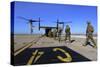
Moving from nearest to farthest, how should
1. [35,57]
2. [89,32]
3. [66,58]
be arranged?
[35,57] < [66,58] < [89,32]

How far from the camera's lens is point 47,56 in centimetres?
266

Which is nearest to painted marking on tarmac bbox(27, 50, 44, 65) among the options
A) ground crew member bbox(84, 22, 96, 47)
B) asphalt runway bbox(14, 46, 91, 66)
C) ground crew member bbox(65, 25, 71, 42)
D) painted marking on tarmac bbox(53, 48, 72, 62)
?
asphalt runway bbox(14, 46, 91, 66)

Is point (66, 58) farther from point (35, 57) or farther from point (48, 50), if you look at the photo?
point (35, 57)

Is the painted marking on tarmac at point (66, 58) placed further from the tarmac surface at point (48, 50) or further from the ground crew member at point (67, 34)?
the ground crew member at point (67, 34)

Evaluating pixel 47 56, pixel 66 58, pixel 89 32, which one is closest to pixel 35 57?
pixel 47 56

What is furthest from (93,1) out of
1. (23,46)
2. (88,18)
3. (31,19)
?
(23,46)

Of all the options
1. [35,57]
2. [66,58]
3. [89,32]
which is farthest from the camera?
[89,32]

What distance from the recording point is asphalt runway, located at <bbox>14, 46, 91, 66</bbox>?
2.55 meters

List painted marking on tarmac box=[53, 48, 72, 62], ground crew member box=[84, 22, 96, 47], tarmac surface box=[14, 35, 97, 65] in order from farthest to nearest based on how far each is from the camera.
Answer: ground crew member box=[84, 22, 96, 47] → painted marking on tarmac box=[53, 48, 72, 62] → tarmac surface box=[14, 35, 97, 65]

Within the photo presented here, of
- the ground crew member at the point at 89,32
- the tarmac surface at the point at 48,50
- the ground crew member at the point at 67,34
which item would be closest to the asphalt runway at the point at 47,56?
the tarmac surface at the point at 48,50

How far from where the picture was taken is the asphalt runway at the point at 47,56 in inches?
100

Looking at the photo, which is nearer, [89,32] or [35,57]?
[35,57]

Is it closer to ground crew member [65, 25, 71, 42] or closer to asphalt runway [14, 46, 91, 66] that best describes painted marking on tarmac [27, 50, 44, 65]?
asphalt runway [14, 46, 91, 66]
